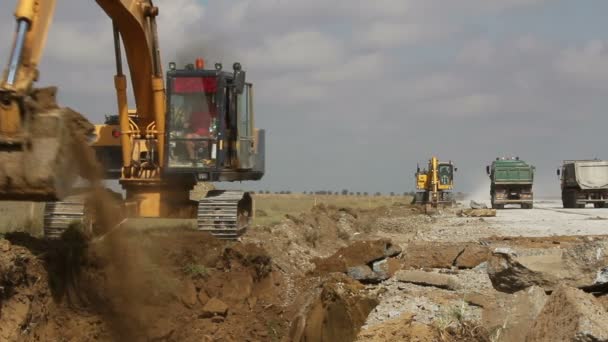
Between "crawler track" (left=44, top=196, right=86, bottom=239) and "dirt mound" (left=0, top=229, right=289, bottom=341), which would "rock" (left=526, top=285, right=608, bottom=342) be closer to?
"dirt mound" (left=0, top=229, right=289, bottom=341)

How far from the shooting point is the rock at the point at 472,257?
12.5 m

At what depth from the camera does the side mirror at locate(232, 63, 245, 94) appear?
44.3 ft

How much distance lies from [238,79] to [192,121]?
105 centimetres

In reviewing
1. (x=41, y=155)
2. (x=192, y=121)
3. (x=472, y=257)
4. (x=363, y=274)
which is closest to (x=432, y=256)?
(x=472, y=257)

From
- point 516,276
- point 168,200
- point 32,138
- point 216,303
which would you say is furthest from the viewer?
point 168,200

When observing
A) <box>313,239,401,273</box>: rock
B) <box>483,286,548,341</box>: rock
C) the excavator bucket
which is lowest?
<box>483,286,548,341</box>: rock

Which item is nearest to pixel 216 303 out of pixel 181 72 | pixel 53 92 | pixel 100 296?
pixel 100 296

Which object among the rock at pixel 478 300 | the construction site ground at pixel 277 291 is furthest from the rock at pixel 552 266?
the rock at pixel 478 300

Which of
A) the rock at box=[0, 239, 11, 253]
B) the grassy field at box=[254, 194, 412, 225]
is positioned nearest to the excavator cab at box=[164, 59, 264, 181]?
the rock at box=[0, 239, 11, 253]

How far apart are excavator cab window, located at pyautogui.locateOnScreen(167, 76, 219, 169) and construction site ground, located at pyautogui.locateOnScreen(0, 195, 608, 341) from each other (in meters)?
1.15

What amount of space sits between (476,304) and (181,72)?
7068 mm

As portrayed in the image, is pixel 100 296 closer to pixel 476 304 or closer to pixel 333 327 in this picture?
pixel 333 327

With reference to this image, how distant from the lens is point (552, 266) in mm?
7809

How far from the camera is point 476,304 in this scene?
8383 millimetres
